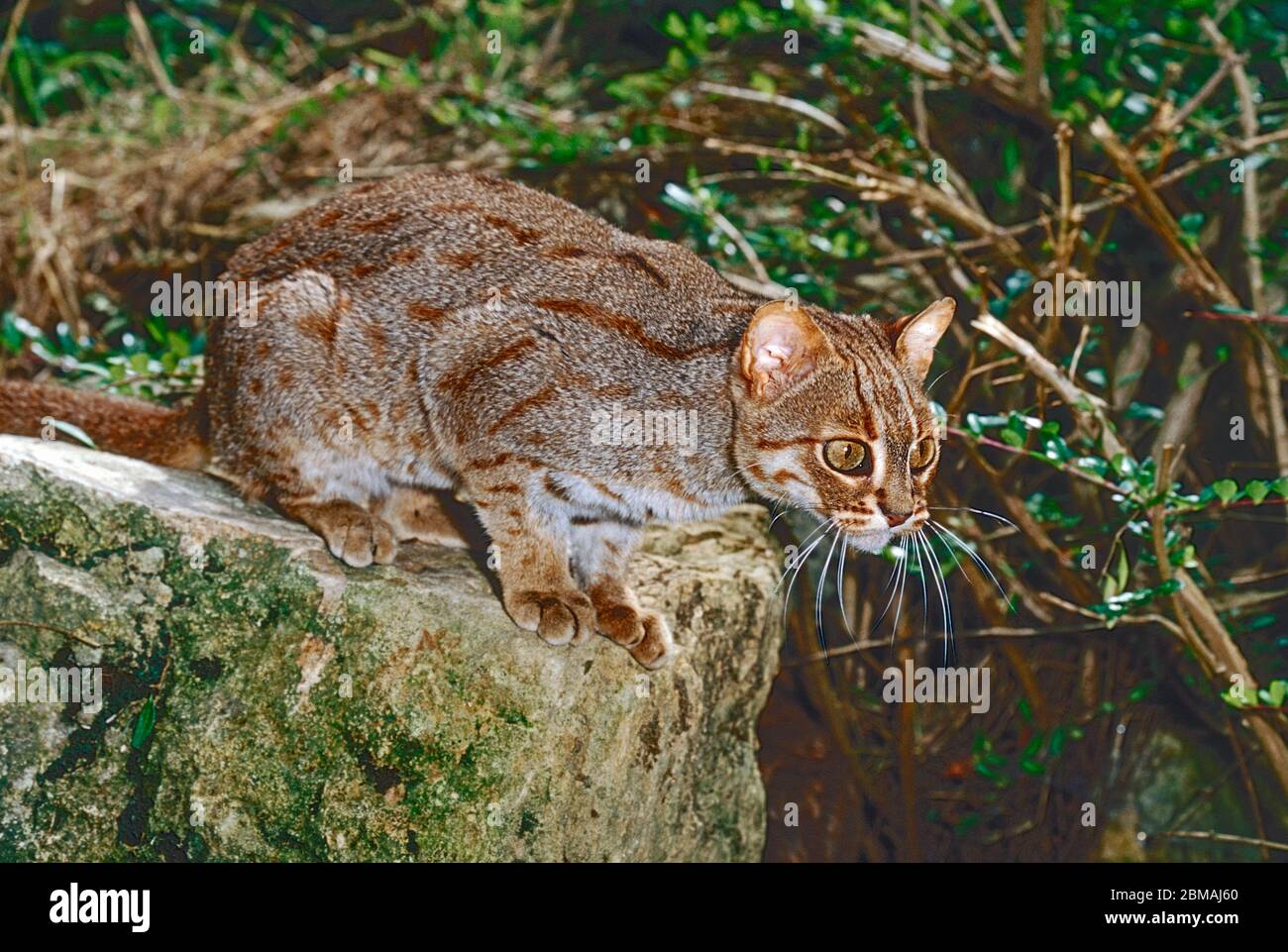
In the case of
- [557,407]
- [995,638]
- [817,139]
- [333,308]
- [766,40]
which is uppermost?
[766,40]

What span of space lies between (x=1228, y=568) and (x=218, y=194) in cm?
586

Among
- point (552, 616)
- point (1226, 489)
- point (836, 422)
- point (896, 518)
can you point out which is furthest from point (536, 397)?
point (1226, 489)

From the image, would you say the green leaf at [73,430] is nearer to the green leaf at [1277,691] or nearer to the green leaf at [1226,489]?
the green leaf at [1226,489]

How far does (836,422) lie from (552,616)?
1.13m

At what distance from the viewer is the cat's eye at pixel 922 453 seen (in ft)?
14.4

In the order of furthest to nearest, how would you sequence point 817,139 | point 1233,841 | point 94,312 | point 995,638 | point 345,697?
point 94,312
point 817,139
point 995,638
point 1233,841
point 345,697

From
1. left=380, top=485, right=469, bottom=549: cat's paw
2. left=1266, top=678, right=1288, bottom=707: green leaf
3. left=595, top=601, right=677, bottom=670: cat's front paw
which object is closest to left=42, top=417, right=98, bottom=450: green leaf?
left=380, top=485, right=469, bottom=549: cat's paw

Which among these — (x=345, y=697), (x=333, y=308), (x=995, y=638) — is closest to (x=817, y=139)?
(x=995, y=638)

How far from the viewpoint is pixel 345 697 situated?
434 cm

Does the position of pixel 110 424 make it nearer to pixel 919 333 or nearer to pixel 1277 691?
pixel 919 333

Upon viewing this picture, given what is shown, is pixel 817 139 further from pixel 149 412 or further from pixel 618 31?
pixel 149 412

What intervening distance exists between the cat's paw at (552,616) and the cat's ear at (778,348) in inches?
37.3

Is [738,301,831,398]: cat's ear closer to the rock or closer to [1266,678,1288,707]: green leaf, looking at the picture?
the rock

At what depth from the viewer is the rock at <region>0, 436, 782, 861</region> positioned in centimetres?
420
